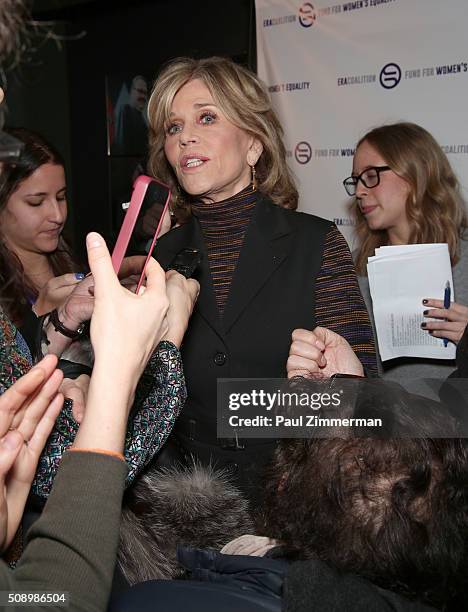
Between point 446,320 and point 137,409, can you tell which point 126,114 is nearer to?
point 446,320

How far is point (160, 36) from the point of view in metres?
4.81

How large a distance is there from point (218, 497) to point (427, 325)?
1248 mm

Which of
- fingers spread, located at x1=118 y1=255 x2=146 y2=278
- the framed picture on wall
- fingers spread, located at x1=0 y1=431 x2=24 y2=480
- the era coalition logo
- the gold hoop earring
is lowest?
fingers spread, located at x1=0 y1=431 x2=24 y2=480

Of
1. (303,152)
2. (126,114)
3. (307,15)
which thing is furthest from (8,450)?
(126,114)

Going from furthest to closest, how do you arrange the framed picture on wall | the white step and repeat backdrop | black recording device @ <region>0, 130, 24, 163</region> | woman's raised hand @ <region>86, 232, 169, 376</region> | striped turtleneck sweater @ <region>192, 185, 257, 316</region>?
the framed picture on wall, the white step and repeat backdrop, striped turtleneck sweater @ <region>192, 185, 257, 316</region>, black recording device @ <region>0, 130, 24, 163</region>, woman's raised hand @ <region>86, 232, 169, 376</region>

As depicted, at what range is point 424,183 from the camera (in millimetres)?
2666

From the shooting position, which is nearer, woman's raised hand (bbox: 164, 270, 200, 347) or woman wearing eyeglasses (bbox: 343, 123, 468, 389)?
woman's raised hand (bbox: 164, 270, 200, 347)

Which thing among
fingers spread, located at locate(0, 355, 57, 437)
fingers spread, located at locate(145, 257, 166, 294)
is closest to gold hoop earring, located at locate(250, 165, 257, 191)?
fingers spread, located at locate(145, 257, 166, 294)

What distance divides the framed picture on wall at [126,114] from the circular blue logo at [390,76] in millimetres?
2051

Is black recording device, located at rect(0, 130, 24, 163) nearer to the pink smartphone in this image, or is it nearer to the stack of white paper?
the pink smartphone

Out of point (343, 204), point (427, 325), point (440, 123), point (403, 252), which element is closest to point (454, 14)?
point (440, 123)

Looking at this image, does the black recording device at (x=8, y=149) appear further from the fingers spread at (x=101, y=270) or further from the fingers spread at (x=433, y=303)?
the fingers spread at (x=433, y=303)

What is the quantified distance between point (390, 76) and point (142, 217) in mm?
2510

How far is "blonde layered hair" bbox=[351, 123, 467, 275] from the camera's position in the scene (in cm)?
263
